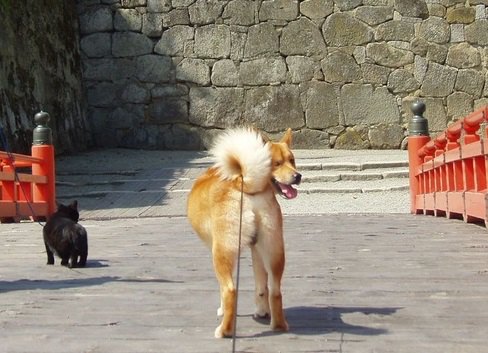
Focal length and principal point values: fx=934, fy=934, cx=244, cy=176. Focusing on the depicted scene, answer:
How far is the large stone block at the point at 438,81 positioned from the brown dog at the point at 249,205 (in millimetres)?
14326

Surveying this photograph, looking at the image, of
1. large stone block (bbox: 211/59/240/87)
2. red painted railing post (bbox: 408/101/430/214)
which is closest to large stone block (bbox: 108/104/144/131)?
large stone block (bbox: 211/59/240/87)

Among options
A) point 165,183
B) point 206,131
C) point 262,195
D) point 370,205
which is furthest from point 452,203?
point 206,131

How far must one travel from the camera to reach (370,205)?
1189 centimetres

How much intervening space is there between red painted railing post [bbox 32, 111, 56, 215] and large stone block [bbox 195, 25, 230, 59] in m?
6.38

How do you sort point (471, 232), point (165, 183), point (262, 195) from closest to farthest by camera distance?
point (262, 195) → point (471, 232) → point (165, 183)

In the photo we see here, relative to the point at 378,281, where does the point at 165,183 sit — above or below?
above

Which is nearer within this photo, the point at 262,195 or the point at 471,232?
the point at 262,195

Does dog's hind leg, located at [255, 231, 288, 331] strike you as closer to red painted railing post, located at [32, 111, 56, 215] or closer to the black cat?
the black cat

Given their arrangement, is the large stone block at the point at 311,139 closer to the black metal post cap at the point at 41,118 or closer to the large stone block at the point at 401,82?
the large stone block at the point at 401,82

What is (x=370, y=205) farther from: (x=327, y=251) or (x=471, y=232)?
(x=327, y=251)

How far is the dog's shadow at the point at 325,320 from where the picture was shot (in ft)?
12.0

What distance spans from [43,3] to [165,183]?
4.81 m

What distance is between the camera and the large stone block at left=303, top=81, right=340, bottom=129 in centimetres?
1738

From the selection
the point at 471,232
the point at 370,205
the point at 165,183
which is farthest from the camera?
the point at 165,183
